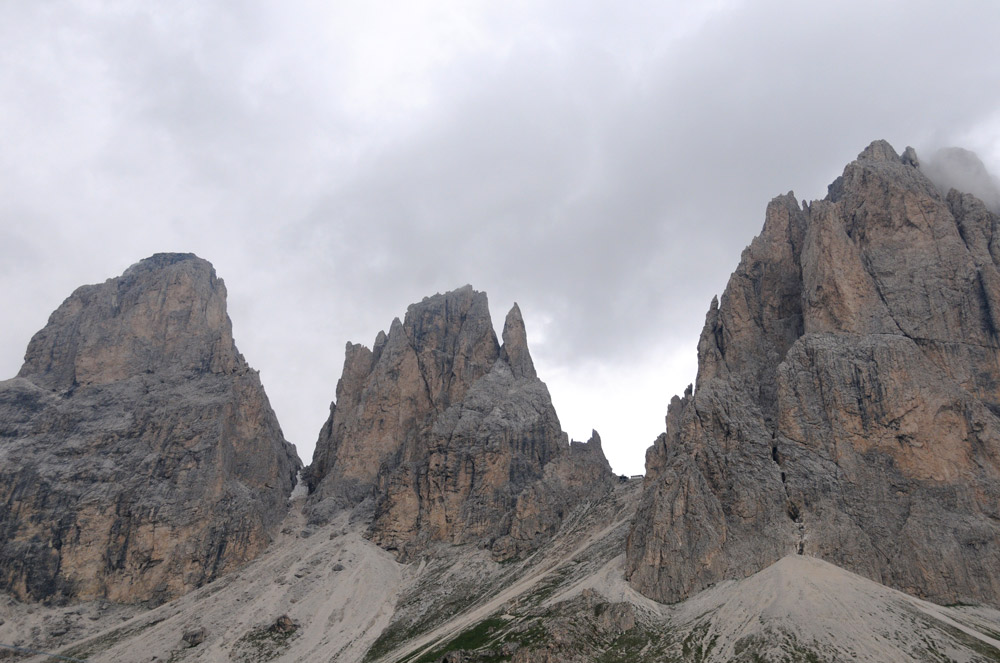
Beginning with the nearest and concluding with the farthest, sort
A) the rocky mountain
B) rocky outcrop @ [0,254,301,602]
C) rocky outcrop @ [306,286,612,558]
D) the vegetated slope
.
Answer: the vegetated slope
the rocky mountain
rocky outcrop @ [0,254,301,602]
rocky outcrop @ [306,286,612,558]

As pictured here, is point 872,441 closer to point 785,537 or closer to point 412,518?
point 785,537

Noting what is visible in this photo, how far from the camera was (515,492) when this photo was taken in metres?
167

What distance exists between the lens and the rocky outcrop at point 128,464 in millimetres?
151875

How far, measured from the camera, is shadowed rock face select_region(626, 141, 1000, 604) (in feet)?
340

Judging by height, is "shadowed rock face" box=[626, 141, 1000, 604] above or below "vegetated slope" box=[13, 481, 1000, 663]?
above

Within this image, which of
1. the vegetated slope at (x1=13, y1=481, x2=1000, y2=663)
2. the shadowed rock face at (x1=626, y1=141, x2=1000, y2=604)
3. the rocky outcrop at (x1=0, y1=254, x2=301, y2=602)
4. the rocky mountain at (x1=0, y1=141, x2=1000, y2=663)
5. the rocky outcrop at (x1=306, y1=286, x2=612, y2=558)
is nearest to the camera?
the vegetated slope at (x1=13, y1=481, x2=1000, y2=663)

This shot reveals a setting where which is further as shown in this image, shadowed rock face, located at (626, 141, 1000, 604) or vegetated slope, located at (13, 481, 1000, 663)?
shadowed rock face, located at (626, 141, 1000, 604)

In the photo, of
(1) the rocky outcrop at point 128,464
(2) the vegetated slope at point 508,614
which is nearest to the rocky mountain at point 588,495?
(2) the vegetated slope at point 508,614

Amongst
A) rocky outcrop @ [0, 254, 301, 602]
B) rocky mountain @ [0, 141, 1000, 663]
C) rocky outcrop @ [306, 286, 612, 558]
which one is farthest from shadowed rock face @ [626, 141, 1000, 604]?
rocky outcrop @ [0, 254, 301, 602]

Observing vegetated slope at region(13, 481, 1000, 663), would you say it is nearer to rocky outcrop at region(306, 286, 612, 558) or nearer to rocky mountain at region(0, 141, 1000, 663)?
rocky mountain at region(0, 141, 1000, 663)

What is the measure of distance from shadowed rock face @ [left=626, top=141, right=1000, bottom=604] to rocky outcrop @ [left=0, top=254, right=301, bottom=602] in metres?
101

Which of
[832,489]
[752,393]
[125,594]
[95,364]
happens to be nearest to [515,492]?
[752,393]

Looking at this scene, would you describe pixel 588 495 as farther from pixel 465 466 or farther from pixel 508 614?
pixel 508 614

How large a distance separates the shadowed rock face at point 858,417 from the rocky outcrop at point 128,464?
3981 inches
